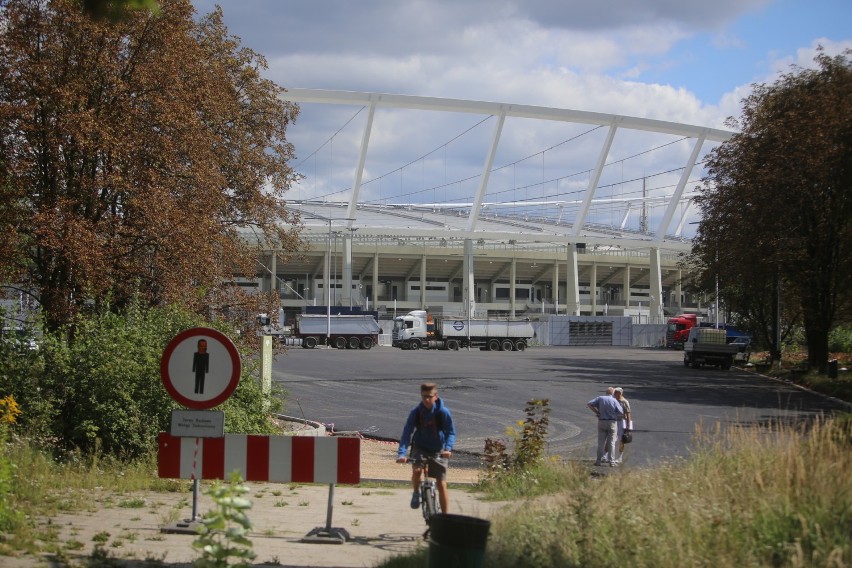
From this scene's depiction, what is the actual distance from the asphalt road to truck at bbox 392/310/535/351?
1059 inches

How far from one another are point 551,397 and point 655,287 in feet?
223

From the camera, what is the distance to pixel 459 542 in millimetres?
6168

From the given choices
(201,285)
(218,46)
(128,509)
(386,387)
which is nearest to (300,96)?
(386,387)

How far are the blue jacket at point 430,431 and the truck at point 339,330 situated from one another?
64.5 m

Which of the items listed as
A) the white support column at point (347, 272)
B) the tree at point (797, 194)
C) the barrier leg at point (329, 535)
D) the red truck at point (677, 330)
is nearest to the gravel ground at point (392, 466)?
the barrier leg at point (329, 535)

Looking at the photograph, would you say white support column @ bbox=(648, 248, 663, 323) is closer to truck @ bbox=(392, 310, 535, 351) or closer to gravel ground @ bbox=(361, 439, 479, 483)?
truck @ bbox=(392, 310, 535, 351)

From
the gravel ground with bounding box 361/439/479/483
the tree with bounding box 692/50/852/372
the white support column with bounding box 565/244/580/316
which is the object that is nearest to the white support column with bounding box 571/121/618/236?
the white support column with bounding box 565/244/580/316

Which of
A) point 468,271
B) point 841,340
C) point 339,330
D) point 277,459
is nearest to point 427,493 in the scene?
point 277,459

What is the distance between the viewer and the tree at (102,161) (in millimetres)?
14547

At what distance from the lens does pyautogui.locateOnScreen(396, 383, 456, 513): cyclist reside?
922 centimetres

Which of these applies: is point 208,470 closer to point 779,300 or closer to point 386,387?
point 386,387

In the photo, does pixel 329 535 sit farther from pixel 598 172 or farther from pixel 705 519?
pixel 598 172

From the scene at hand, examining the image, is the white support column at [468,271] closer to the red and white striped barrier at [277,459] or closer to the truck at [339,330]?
the truck at [339,330]

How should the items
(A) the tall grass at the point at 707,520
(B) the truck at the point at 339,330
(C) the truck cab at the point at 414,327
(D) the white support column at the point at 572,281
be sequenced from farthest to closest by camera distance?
(D) the white support column at the point at 572,281
(C) the truck cab at the point at 414,327
(B) the truck at the point at 339,330
(A) the tall grass at the point at 707,520
